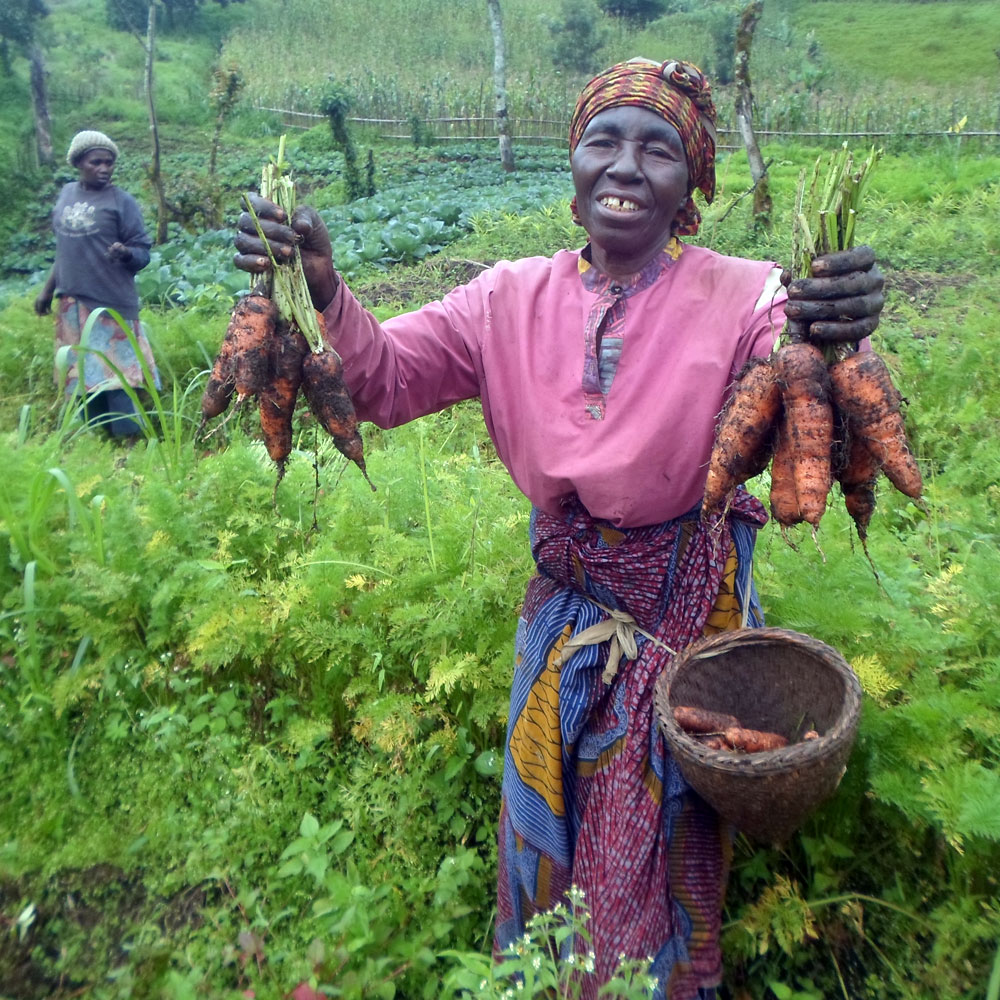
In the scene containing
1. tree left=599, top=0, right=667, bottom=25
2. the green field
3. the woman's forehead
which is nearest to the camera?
the woman's forehead

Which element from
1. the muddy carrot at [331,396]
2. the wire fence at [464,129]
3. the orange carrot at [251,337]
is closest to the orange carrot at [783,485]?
the muddy carrot at [331,396]

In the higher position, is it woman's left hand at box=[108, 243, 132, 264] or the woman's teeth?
the woman's teeth

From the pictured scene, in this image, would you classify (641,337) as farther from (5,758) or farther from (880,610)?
(5,758)

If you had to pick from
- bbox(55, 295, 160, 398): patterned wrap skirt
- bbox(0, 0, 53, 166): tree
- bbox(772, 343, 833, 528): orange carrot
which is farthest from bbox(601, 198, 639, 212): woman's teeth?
bbox(0, 0, 53, 166): tree

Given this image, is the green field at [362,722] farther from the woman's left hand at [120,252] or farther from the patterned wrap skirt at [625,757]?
the woman's left hand at [120,252]

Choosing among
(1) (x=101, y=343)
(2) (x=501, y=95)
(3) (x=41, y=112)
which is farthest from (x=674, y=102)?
(3) (x=41, y=112)

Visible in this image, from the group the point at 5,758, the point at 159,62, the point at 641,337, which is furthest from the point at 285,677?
the point at 159,62

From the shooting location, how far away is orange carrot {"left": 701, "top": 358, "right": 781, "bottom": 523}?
1438 mm

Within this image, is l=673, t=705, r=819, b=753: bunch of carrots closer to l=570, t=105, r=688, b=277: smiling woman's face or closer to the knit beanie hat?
l=570, t=105, r=688, b=277: smiling woman's face

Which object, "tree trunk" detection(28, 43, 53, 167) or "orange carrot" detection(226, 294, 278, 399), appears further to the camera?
"tree trunk" detection(28, 43, 53, 167)

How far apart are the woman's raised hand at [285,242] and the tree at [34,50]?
17.9 metres

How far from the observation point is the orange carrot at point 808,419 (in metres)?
1.36

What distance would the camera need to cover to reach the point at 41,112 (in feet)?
51.5

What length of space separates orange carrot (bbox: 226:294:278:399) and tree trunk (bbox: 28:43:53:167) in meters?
17.9
